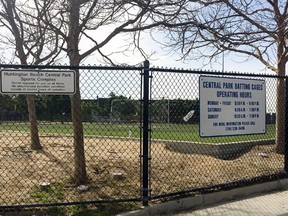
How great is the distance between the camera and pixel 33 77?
4926 millimetres

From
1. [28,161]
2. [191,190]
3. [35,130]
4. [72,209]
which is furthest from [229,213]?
Result: [35,130]

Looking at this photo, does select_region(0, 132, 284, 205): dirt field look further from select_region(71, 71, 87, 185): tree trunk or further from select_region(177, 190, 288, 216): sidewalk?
select_region(177, 190, 288, 216): sidewalk

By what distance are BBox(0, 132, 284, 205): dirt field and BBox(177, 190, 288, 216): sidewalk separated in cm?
66

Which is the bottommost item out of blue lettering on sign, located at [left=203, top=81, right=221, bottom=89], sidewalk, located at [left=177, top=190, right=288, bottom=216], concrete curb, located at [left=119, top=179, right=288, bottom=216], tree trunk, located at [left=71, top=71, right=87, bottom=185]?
sidewalk, located at [left=177, top=190, right=288, bottom=216]

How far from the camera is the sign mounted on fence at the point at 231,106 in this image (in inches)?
241

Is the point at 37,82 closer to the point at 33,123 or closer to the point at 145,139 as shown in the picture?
the point at 145,139

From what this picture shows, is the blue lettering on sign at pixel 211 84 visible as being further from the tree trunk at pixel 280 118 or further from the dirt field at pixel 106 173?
the tree trunk at pixel 280 118

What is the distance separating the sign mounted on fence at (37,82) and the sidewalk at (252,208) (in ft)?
8.04

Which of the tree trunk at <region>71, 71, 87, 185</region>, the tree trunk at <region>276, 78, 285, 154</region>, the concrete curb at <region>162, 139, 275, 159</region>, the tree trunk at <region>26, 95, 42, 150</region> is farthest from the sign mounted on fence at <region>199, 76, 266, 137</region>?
the tree trunk at <region>26, 95, 42, 150</region>

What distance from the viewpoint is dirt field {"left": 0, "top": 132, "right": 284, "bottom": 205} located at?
5.70 meters

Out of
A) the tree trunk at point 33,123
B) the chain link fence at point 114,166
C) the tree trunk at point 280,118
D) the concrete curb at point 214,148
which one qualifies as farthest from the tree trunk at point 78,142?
the tree trunk at point 280,118

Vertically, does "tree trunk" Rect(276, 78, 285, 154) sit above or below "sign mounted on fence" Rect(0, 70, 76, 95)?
below

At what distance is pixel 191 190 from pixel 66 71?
266cm

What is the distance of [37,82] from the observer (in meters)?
4.94
